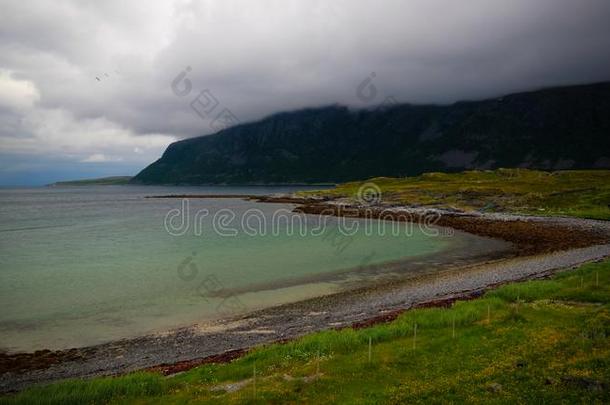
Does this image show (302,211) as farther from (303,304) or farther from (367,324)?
(367,324)

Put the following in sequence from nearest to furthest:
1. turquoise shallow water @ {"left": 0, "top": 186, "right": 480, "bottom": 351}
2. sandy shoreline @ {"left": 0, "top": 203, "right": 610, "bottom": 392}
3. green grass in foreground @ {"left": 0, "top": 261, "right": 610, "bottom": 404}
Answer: green grass in foreground @ {"left": 0, "top": 261, "right": 610, "bottom": 404}, sandy shoreline @ {"left": 0, "top": 203, "right": 610, "bottom": 392}, turquoise shallow water @ {"left": 0, "top": 186, "right": 480, "bottom": 351}

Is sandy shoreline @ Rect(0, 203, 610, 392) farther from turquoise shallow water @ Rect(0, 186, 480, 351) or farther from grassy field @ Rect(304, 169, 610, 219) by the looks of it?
grassy field @ Rect(304, 169, 610, 219)

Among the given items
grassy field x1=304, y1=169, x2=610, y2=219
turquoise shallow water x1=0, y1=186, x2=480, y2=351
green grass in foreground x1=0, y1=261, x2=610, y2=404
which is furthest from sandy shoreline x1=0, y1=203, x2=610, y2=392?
grassy field x1=304, y1=169, x2=610, y2=219

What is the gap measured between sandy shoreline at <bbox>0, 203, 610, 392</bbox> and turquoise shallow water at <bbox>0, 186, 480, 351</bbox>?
9.51 feet

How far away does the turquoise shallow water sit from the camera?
32312 mm

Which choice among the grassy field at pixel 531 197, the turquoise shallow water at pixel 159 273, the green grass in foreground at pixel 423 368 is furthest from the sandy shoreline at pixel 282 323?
the grassy field at pixel 531 197

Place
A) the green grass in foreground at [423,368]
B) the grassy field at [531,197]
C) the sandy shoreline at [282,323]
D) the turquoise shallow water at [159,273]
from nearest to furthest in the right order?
1. the green grass in foreground at [423,368]
2. the sandy shoreline at [282,323]
3. the turquoise shallow water at [159,273]
4. the grassy field at [531,197]

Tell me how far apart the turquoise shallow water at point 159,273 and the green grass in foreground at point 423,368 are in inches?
519

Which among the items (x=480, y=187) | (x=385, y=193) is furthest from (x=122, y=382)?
(x=385, y=193)

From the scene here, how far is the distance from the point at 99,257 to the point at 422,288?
47.0 meters

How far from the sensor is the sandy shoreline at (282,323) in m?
23.3

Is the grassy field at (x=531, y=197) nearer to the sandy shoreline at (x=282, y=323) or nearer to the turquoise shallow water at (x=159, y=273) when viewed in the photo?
the turquoise shallow water at (x=159, y=273)

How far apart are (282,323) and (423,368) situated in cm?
1447

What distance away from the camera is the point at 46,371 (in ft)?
76.1
